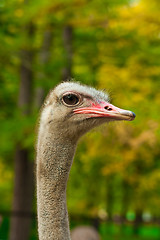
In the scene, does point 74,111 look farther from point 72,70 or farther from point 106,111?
point 72,70

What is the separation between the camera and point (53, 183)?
2500mm

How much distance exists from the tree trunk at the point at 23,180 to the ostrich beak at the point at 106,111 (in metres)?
7.87

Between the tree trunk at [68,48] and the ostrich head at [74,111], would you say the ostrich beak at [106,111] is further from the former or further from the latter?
the tree trunk at [68,48]

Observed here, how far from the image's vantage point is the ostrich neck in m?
2.41

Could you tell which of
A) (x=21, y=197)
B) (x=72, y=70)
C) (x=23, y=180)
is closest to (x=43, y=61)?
(x=72, y=70)

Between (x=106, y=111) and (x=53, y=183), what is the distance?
456 mm

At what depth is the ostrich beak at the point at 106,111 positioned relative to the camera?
91.5 inches

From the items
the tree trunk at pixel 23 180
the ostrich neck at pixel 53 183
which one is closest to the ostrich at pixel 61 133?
the ostrich neck at pixel 53 183

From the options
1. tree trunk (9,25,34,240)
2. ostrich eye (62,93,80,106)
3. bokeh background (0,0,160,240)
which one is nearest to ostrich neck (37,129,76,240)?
ostrich eye (62,93,80,106)

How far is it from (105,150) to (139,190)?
136 inches

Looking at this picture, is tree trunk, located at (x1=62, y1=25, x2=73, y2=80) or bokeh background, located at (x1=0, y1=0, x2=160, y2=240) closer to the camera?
bokeh background, located at (x1=0, y1=0, x2=160, y2=240)

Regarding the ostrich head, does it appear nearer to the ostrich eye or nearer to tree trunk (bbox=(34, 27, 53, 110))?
the ostrich eye

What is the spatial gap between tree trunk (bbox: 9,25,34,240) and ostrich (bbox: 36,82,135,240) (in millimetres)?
7818

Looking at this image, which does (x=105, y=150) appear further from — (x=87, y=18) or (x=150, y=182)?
(x=87, y=18)
